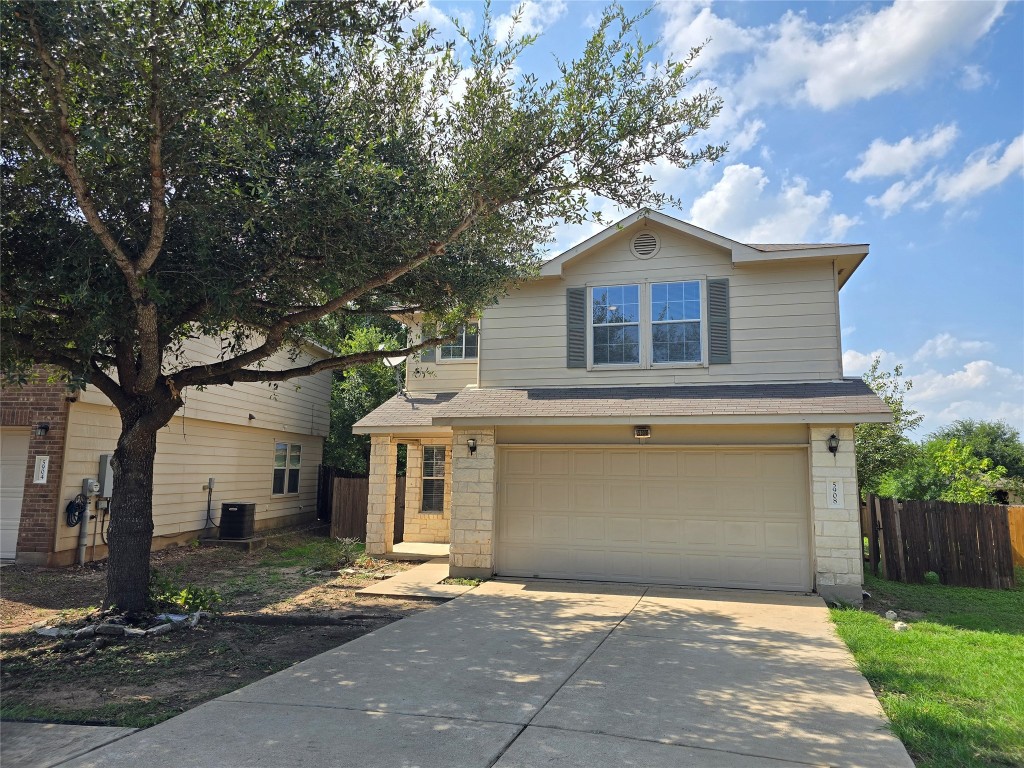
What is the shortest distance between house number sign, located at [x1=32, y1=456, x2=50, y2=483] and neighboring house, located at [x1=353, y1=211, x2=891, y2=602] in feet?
17.3

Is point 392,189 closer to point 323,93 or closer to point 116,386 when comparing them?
point 323,93

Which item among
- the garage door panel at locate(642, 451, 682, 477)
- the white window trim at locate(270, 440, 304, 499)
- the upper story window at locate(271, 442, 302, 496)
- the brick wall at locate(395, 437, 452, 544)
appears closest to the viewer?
the garage door panel at locate(642, 451, 682, 477)

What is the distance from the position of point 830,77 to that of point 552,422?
6294 mm

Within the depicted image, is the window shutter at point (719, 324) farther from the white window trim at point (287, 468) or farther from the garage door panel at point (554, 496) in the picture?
the white window trim at point (287, 468)

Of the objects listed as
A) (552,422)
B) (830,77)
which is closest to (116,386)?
(552,422)

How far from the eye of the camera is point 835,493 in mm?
9461

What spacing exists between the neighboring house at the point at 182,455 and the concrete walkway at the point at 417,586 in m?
4.43

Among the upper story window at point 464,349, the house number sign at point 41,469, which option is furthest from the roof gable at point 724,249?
the house number sign at point 41,469

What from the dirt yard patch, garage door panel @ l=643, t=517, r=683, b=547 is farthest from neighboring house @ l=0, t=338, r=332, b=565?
garage door panel @ l=643, t=517, r=683, b=547

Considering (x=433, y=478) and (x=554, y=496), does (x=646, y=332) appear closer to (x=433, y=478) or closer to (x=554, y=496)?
(x=554, y=496)

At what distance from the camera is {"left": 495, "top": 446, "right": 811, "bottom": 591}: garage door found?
10.1 metres

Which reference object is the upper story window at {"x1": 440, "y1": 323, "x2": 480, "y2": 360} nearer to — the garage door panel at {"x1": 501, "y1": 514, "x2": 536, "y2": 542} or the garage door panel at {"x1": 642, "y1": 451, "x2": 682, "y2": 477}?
the garage door panel at {"x1": 501, "y1": 514, "x2": 536, "y2": 542}

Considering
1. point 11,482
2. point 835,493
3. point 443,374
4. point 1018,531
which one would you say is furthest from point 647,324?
point 11,482

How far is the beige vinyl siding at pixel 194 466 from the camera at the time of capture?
36.9 feet
